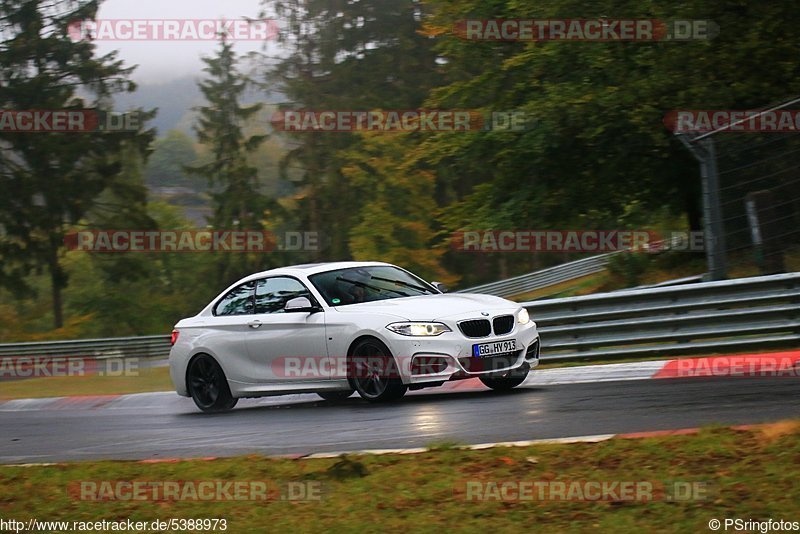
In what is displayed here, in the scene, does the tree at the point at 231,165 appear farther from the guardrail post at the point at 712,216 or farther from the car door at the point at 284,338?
the car door at the point at 284,338

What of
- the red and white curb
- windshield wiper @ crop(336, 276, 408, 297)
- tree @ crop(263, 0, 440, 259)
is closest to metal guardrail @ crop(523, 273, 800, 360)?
the red and white curb

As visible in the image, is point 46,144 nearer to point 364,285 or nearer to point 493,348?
point 364,285

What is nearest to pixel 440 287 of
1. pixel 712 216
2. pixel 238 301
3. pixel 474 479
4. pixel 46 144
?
pixel 238 301

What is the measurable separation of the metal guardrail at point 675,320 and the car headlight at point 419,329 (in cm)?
368

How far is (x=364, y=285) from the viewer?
12125 mm

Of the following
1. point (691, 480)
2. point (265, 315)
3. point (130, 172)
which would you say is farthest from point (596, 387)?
point (130, 172)

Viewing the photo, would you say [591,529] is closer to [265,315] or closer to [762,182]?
[265,315]

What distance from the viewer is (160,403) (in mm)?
15016

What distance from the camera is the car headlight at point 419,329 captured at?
10.9 m

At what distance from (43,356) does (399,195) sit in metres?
23.2

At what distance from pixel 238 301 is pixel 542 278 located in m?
38.2

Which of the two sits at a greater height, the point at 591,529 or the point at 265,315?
the point at 265,315

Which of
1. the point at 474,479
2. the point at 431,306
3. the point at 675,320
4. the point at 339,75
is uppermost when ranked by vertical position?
the point at 339,75

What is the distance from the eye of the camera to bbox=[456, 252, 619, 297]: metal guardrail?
1859 inches
